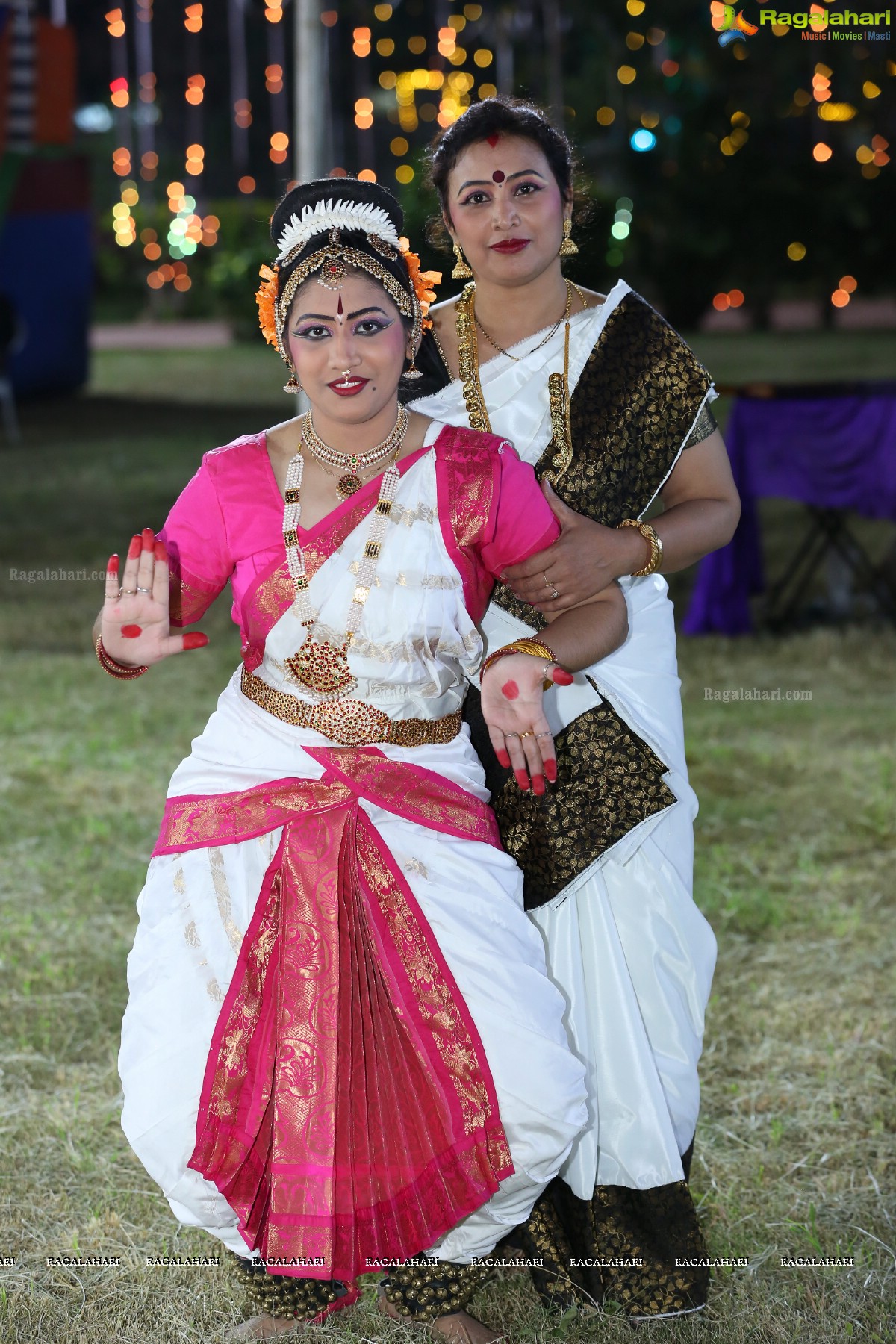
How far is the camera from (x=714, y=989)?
3.82 metres

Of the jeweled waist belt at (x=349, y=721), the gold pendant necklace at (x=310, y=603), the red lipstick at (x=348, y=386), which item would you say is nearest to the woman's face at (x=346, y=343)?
the red lipstick at (x=348, y=386)

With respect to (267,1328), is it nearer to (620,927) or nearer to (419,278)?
(620,927)

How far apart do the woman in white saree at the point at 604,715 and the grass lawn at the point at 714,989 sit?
185mm

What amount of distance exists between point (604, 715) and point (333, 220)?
2.81 feet

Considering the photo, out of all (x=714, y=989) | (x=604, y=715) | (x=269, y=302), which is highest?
(x=269, y=302)

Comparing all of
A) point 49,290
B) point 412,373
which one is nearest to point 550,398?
point 412,373

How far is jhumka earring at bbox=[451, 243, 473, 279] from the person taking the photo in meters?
2.51

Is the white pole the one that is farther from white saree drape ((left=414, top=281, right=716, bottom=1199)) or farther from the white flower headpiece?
the white flower headpiece

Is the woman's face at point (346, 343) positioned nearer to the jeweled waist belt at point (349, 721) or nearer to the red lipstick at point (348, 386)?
the red lipstick at point (348, 386)

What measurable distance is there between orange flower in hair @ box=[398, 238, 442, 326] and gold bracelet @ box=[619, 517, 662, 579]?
46cm

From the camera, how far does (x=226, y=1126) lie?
6.95 ft

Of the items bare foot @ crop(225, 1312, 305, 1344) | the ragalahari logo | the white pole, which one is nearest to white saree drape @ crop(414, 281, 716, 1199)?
bare foot @ crop(225, 1312, 305, 1344)

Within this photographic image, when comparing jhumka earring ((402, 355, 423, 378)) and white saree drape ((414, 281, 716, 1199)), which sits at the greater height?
jhumka earring ((402, 355, 423, 378))

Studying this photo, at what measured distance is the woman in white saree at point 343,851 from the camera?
2.11 meters
